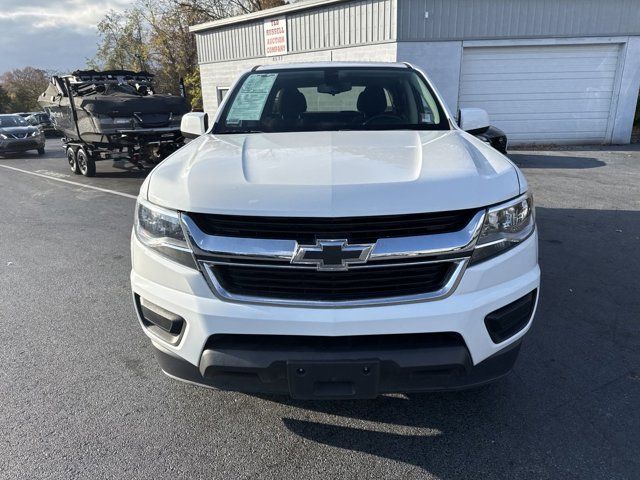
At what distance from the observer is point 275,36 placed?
1609 cm

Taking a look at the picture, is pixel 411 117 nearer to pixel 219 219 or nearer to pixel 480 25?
pixel 219 219

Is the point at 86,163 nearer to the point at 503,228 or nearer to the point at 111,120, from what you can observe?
the point at 111,120

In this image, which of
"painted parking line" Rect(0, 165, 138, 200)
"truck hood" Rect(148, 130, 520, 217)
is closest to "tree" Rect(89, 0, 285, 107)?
"painted parking line" Rect(0, 165, 138, 200)

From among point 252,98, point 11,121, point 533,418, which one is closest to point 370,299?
point 533,418

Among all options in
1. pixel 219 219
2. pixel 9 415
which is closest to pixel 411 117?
pixel 219 219

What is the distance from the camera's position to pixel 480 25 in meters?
12.6

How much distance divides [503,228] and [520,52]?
42.2 feet

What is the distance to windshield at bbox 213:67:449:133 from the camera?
331 centimetres

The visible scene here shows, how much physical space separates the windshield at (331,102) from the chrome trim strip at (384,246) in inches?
54.4

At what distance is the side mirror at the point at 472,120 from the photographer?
3.50 metres

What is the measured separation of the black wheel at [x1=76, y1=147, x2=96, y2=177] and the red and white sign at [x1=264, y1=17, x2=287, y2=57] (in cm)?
751

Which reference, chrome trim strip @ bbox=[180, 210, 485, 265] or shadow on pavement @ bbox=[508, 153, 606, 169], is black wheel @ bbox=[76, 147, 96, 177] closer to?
shadow on pavement @ bbox=[508, 153, 606, 169]

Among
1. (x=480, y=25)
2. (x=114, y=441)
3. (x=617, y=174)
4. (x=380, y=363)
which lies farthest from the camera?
(x=480, y=25)

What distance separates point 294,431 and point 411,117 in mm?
2251
